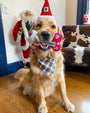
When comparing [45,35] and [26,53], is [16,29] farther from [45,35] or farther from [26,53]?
[45,35]

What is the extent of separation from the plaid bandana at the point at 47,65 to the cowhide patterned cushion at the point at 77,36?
47.2 inches

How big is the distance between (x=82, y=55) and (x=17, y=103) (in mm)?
1177

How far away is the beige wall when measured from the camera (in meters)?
2.76

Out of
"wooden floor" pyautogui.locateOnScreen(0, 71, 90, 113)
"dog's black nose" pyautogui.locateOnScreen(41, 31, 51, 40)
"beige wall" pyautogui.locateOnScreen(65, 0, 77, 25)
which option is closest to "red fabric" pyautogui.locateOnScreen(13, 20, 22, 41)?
"wooden floor" pyautogui.locateOnScreen(0, 71, 90, 113)

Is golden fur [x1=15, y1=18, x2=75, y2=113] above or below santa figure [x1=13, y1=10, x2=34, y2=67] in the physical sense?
below

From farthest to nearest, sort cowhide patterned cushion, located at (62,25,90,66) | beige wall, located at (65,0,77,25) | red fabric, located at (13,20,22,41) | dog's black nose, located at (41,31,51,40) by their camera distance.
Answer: beige wall, located at (65,0,77,25)
red fabric, located at (13,20,22,41)
cowhide patterned cushion, located at (62,25,90,66)
dog's black nose, located at (41,31,51,40)

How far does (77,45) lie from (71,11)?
1254 millimetres

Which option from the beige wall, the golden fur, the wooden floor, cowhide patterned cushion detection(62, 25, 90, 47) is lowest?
the wooden floor

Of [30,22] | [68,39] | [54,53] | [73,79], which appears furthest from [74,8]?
[54,53]

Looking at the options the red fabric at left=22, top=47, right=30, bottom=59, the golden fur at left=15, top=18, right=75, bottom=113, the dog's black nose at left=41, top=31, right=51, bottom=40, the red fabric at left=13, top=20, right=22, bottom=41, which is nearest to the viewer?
the dog's black nose at left=41, top=31, right=51, bottom=40

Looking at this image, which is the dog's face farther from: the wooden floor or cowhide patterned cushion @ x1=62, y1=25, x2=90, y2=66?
cowhide patterned cushion @ x1=62, y1=25, x2=90, y2=66

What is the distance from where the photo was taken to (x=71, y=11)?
2.84 m

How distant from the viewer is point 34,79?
1.12 metres

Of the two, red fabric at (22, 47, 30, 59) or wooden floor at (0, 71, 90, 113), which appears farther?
red fabric at (22, 47, 30, 59)
